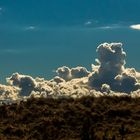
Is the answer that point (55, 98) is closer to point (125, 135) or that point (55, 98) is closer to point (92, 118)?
point (92, 118)

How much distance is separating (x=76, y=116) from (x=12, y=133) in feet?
31.9

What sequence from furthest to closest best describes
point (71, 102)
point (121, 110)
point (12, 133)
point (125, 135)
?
point (71, 102)
point (121, 110)
point (12, 133)
point (125, 135)

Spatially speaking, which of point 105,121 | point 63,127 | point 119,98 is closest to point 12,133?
point 63,127

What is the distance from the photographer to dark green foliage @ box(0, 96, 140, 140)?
7362cm

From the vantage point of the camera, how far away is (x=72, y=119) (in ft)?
261

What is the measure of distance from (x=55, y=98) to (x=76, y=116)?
1167 cm

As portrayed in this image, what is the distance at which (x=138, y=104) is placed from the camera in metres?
86.7

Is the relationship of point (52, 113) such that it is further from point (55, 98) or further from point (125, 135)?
point (125, 135)

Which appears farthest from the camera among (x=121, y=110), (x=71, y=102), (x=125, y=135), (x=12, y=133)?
(x=71, y=102)

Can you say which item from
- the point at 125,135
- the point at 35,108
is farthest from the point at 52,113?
the point at 125,135

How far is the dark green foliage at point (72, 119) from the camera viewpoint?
73.6m

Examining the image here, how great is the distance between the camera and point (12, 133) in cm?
7669

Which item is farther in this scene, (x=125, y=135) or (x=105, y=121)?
(x=105, y=121)

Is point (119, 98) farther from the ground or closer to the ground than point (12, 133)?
farther from the ground
